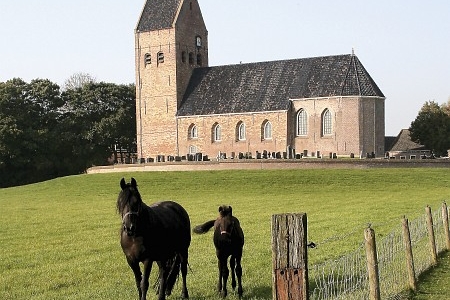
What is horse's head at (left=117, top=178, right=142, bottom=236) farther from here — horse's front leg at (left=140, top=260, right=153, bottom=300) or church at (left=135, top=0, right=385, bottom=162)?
church at (left=135, top=0, right=385, bottom=162)

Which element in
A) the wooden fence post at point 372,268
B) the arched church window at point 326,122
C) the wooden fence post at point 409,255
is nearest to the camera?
the wooden fence post at point 372,268

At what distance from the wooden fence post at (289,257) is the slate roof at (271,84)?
2248 inches

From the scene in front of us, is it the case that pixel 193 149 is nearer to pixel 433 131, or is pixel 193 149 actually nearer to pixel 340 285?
pixel 433 131

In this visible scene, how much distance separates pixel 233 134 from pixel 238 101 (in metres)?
3.53

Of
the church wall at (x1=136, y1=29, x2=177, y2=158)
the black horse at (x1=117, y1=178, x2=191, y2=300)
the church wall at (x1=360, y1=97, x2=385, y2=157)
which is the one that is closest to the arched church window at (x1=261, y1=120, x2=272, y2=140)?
the church wall at (x1=360, y1=97, x2=385, y2=157)

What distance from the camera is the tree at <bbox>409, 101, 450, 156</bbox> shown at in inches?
2908

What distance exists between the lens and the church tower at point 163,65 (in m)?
71.9

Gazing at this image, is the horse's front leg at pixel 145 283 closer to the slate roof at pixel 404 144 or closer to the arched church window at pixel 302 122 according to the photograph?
the arched church window at pixel 302 122

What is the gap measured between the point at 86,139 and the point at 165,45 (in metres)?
13.8

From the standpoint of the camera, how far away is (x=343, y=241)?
1623cm

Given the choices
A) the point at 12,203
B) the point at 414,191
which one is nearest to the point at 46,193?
the point at 12,203

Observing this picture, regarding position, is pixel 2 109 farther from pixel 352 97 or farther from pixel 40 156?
pixel 352 97

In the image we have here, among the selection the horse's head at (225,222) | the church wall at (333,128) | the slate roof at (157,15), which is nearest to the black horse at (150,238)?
the horse's head at (225,222)

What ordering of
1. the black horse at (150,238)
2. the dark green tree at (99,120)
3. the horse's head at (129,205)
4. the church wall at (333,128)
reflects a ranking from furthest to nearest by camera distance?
the dark green tree at (99,120), the church wall at (333,128), the black horse at (150,238), the horse's head at (129,205)
